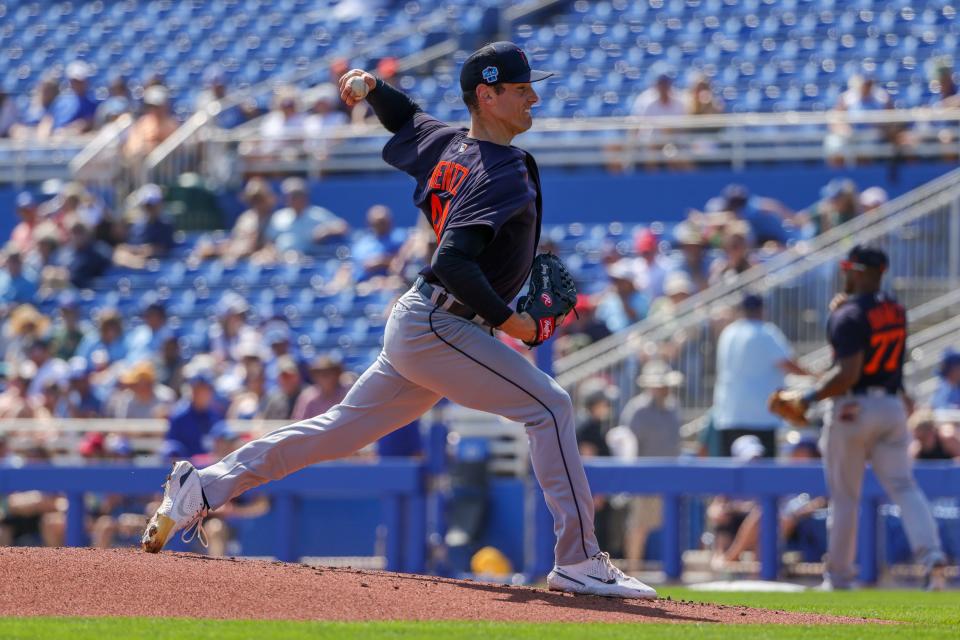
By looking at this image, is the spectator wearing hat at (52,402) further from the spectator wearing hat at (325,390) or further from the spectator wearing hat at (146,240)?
the spectator wearing hat at (146,240)

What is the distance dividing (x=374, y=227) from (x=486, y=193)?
10581mm

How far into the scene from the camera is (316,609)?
228 inches

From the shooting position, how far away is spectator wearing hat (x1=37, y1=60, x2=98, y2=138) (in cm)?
2028

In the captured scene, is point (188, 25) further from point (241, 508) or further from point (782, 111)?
point (241, 508)

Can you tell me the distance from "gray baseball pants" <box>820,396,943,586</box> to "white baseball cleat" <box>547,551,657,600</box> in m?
3.19

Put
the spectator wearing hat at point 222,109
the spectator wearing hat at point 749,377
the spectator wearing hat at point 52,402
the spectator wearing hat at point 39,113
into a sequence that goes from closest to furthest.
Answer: the spectator wearing hat at point 749,377, the spectator wearing hat at point 52,402, the spectator wearing hat at point 222,109, the spectator wearing hat at point 39,113

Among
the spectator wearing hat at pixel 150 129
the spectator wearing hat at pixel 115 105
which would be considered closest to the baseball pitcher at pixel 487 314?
the spectator wearing hat at pixel 150 129

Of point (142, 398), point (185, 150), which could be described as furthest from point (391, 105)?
point (185, 150)

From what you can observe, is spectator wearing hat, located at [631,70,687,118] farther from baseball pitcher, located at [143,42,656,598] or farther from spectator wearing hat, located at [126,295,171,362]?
baseball pitcher, located at [143,42,656,598]

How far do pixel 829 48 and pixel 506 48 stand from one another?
A: 41.5 feet

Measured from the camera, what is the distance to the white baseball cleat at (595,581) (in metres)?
6.29

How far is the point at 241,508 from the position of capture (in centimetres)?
1274

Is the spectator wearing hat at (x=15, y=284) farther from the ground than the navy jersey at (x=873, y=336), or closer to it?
farther from the ground

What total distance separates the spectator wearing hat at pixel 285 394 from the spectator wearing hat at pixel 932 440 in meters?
4.60
